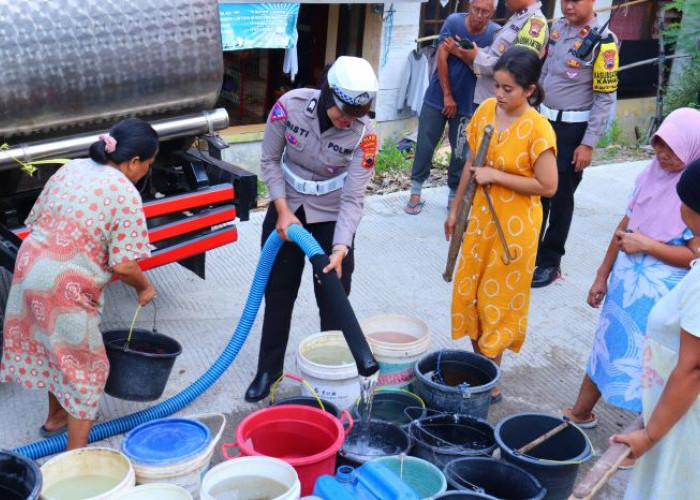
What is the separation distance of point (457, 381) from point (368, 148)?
4.16 feet

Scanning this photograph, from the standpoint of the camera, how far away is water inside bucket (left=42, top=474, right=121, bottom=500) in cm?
316

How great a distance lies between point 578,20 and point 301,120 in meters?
2.39

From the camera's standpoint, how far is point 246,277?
5.81 meters

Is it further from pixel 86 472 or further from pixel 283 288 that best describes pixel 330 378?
pixel 86 472

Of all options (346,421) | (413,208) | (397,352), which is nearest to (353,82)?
(397,352)

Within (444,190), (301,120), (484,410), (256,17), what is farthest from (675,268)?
(256,17)

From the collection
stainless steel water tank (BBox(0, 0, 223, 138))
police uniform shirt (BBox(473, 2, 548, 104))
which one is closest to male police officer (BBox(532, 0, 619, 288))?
police uniform shirt (BBox(473, 2, 548, 104))

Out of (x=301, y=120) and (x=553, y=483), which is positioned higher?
(x=301, y=120)

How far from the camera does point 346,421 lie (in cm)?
369

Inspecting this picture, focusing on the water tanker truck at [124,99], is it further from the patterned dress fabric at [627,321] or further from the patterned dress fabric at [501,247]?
the patterned dress fabric at [627,321]

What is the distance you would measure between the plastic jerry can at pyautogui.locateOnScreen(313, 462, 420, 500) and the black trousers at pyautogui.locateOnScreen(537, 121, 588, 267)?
10.2 feet

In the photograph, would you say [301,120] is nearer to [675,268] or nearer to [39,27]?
[39,27]

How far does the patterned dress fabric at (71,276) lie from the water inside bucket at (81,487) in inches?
16.4

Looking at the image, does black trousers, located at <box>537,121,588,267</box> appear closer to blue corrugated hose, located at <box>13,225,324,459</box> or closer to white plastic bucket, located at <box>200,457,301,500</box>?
blue corrugated hose, located at <box>13,225,324,459</box>
